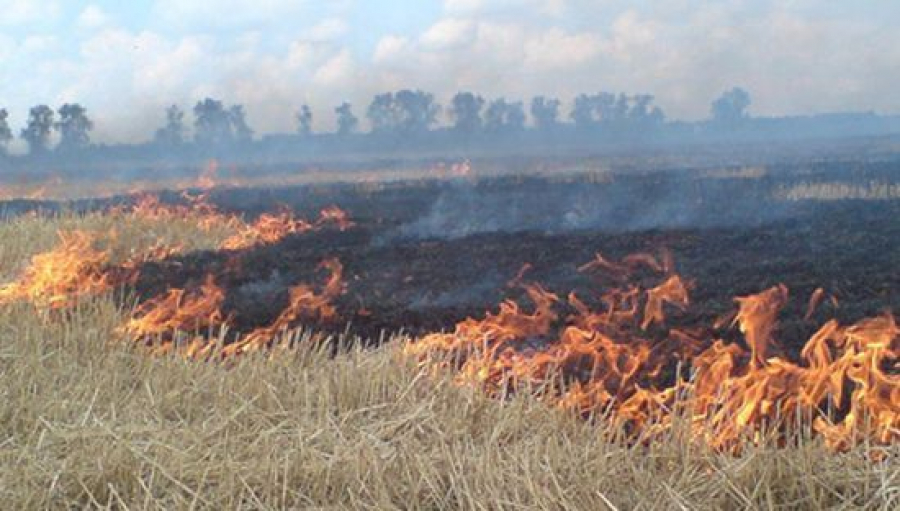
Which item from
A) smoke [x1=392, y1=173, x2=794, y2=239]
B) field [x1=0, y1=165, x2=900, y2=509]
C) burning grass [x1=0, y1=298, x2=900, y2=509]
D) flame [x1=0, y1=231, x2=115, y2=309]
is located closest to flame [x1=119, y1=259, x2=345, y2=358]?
field [x1=0, y1=165, x2=900, y2=509]

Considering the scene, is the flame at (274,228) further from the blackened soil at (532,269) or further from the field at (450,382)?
the field at (450,382)

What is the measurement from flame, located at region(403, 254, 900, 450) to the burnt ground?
757 mm

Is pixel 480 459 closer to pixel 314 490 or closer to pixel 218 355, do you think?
pixel 314 490

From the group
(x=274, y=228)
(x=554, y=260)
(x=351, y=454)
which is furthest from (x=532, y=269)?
(x=274, y=228)

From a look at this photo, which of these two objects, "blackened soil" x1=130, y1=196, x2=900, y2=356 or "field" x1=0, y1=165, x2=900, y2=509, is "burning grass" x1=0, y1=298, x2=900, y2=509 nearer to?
"field" x1=0, y1=165, x2=900, y2=509

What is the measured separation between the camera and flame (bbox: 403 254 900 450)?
480cm

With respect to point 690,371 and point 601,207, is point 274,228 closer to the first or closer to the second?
point 601,207

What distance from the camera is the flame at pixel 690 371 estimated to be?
15.7ft

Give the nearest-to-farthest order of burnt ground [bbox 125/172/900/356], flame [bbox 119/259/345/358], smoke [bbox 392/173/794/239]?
flame [bbox 119/259/345/358] → burnt ground [bbox 125/172/900/356] → smoke [bbox 392/173/794/239]

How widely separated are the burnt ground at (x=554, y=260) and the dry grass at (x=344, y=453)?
1929 mm

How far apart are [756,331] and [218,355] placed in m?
3.58

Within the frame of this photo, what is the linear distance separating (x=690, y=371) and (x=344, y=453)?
8.07 ft

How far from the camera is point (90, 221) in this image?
18.0m

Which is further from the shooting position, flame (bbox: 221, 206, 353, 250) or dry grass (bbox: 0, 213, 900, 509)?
flame (bbox: 221, 206, 353, 250)
